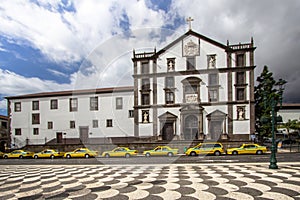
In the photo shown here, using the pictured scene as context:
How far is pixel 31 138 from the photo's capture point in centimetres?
3909

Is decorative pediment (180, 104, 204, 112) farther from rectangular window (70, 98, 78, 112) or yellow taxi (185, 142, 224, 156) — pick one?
rectangular window (70, 98, 78, 112)

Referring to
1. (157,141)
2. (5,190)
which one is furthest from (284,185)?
(157,141)

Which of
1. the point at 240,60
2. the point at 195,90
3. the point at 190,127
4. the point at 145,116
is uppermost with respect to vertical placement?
the point at 240,60

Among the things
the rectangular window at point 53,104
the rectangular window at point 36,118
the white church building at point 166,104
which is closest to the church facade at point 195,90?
the white church building at point 166,104

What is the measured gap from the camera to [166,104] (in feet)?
116

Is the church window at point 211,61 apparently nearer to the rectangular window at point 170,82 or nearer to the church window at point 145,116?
the rectangular window at point 170,82

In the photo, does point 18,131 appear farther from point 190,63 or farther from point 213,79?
point 213,79

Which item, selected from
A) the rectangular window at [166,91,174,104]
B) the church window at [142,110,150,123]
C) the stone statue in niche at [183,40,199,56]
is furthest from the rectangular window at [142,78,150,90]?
the stone statue in niche at [183,40,199,56]

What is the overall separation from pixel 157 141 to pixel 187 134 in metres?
5.03

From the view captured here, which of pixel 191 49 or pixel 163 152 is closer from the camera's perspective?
pixel 163 152

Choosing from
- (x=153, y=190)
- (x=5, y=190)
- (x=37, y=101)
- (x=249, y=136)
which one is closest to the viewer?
(x=153, y=190)

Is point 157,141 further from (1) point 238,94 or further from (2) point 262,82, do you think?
(2) point 262,82

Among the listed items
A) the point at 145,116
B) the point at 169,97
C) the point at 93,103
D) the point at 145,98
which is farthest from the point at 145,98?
the point at 93,103

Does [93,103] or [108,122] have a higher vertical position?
[93,103]
